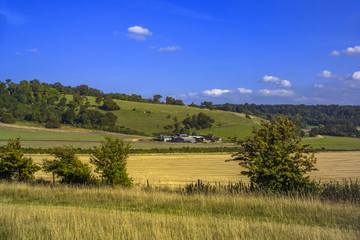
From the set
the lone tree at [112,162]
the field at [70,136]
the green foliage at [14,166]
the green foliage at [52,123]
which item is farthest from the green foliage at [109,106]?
the lone tree at [112,162]

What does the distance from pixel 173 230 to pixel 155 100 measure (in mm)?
191192

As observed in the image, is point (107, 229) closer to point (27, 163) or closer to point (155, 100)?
point (27, 163)

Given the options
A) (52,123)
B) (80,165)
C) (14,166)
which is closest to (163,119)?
(52,123)

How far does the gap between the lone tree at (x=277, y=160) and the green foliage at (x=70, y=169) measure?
991cm

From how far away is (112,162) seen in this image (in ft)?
61.4

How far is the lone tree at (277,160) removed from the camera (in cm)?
1360

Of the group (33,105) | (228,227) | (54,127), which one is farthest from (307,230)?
(33,105)

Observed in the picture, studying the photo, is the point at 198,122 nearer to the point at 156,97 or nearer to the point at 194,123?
the point at 194,123

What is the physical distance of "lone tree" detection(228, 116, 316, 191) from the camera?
13.6 meters

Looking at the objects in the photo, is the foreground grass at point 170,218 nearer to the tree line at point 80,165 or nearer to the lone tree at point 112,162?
the lone tree at point 112,162

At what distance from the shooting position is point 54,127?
116 m

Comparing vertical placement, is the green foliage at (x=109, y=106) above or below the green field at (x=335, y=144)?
above

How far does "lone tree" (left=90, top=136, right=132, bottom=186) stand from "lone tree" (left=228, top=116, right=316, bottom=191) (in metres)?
7.41

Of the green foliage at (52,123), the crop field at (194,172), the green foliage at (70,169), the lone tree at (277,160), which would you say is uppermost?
the green foliage at (52,123)
